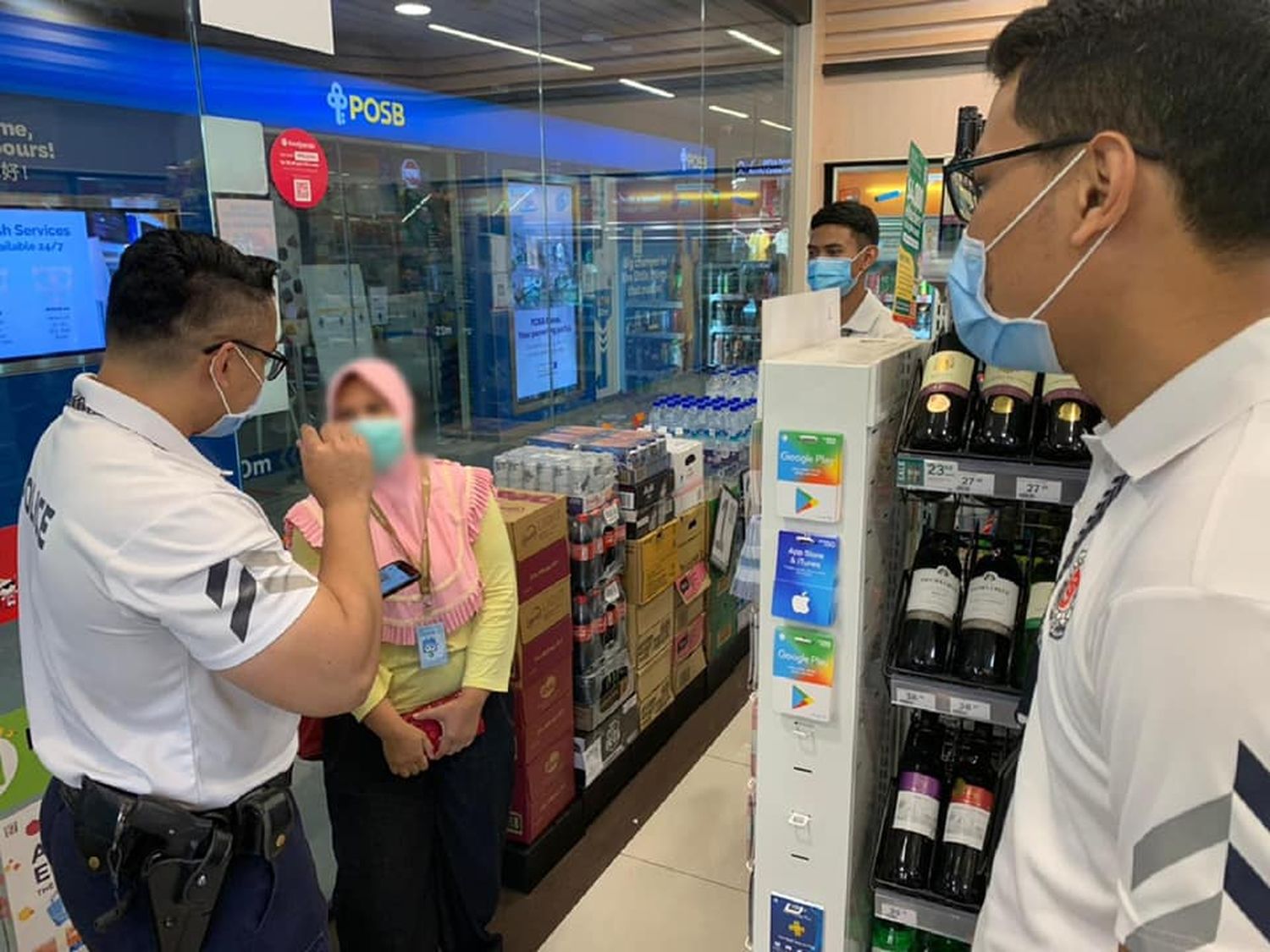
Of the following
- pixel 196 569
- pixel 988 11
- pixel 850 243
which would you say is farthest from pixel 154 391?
pixel 988 11

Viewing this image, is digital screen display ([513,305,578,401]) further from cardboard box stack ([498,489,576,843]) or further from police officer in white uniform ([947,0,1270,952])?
police officer in white uniform ([947,0,1270,952])

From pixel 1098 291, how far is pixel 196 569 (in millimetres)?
1223

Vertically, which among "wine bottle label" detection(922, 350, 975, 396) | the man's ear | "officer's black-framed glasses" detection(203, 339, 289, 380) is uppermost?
the man's ear

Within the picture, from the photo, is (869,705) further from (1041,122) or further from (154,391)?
(154,391)

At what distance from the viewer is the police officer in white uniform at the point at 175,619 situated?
1.30 metres

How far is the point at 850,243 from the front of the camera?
12.6 ft

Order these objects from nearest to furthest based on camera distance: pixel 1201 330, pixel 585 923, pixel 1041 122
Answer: pixel 1201 330 < pixel 1041 122 < pixel 585 923

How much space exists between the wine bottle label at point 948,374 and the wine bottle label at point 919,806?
29.5 inches

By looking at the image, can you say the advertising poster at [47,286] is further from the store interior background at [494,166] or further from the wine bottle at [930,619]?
the wine bottle at [930,619]

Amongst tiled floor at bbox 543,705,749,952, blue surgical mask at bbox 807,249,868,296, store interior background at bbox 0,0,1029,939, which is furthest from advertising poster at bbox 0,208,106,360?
blue surgical mask at bbox 807,249,868,296

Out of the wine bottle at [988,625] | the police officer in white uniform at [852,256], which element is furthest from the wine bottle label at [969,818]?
the police officer in white uniform at [852,256]

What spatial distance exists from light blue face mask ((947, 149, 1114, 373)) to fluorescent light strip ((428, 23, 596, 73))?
2.64 meters

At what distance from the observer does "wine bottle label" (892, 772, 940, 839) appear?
1669 mm

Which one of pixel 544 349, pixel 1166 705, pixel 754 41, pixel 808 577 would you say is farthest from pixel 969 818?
pixel 754 41
